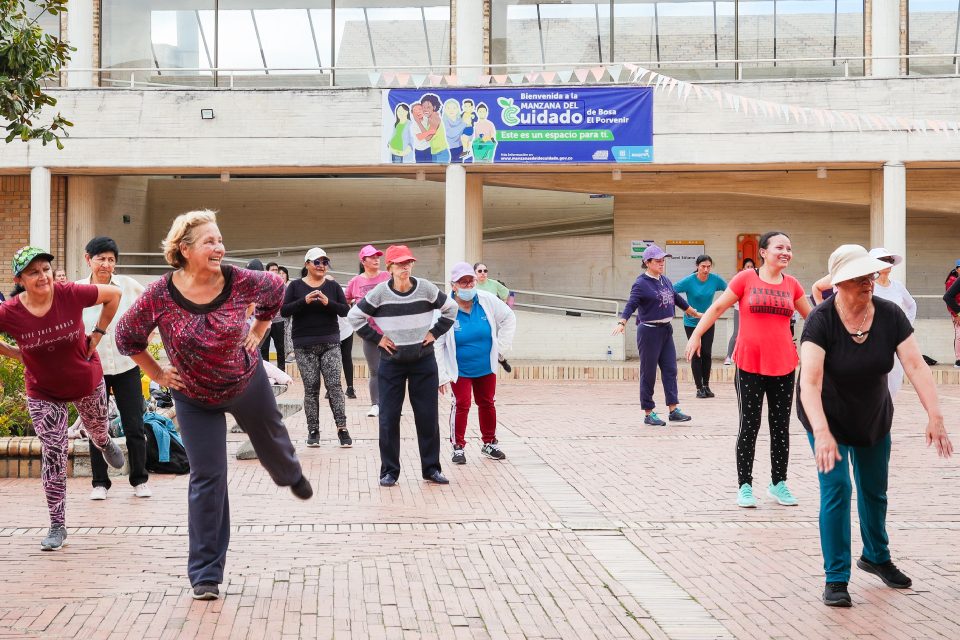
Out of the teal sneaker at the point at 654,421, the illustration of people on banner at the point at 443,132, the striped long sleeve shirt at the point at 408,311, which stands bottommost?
the teal sneaker at the point at 654,421

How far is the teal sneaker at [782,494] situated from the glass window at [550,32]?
1638cm

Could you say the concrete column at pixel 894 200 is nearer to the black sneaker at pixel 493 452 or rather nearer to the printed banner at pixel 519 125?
the printed banner at pixel 519 125

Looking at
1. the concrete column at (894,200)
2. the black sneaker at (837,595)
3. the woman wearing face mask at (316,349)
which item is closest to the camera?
the black sneaker at (837,595)

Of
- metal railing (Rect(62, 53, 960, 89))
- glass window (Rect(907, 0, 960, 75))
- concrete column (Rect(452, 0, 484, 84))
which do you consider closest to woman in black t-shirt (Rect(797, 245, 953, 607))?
concrete column (Rect(452, 0, 484, 84))

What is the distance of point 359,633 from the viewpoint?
16.6 feet

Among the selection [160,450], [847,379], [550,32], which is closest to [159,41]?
[550,32]

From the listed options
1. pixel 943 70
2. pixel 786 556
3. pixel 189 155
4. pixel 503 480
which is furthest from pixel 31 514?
pixel 943 70

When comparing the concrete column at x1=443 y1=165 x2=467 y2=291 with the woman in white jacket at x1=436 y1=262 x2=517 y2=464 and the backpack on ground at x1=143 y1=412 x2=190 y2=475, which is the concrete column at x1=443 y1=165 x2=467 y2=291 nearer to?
the woman in white jacket at x1=436 y1=262 x2=517 y2=464

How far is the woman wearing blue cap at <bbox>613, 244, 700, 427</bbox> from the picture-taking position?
506 inches

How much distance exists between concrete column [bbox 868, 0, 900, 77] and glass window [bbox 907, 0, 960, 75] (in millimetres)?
1517

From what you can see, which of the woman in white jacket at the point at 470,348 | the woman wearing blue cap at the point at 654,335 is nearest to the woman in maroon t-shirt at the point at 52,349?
the woman in white jacket at the point at 470,348

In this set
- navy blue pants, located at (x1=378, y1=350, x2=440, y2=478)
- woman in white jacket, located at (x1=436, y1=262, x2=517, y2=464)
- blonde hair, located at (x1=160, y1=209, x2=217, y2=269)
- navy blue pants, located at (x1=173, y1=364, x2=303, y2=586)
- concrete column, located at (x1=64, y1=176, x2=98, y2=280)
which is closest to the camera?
blonde hair, located at (x1=160, y1=209, x2=217, y2=269)

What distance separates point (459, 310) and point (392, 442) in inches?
60.6

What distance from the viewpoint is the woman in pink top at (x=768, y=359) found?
8.05 m
